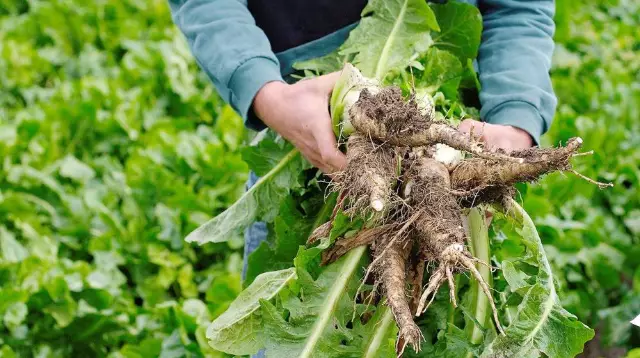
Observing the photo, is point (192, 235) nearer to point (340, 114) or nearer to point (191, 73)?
point (340, 114)

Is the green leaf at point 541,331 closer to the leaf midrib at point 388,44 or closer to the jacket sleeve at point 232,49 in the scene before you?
the leaf midrib at point 388,44

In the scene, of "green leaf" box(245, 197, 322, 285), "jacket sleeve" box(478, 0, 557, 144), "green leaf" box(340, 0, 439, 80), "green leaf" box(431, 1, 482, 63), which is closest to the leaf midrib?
"green leaf" box(340, 0, 439, 80)

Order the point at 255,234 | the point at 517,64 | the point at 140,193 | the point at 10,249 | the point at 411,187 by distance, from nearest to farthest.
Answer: the point at 411,187
the point at 517,64
the point at 255,234
the point at 10,249
the point at 140,193

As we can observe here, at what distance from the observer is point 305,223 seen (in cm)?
239

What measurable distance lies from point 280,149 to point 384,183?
0.51 metres

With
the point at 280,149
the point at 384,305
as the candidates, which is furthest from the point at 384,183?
the point at 280,149

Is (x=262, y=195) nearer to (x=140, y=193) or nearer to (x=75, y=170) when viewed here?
(x=140, y=193)

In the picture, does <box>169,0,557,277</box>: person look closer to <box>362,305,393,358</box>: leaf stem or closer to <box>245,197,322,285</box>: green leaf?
<box>245,197,322,285</box>: green leaf

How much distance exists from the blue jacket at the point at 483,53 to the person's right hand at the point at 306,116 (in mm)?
48

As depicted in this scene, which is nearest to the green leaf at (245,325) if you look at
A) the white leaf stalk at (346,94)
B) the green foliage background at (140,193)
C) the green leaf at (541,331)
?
the white leaf stalk at (346,94)

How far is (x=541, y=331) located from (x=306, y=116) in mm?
740

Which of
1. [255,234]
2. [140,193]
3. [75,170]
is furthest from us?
[75,170]

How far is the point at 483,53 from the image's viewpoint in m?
2.55

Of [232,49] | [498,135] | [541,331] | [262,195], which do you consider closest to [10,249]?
[262,195]
